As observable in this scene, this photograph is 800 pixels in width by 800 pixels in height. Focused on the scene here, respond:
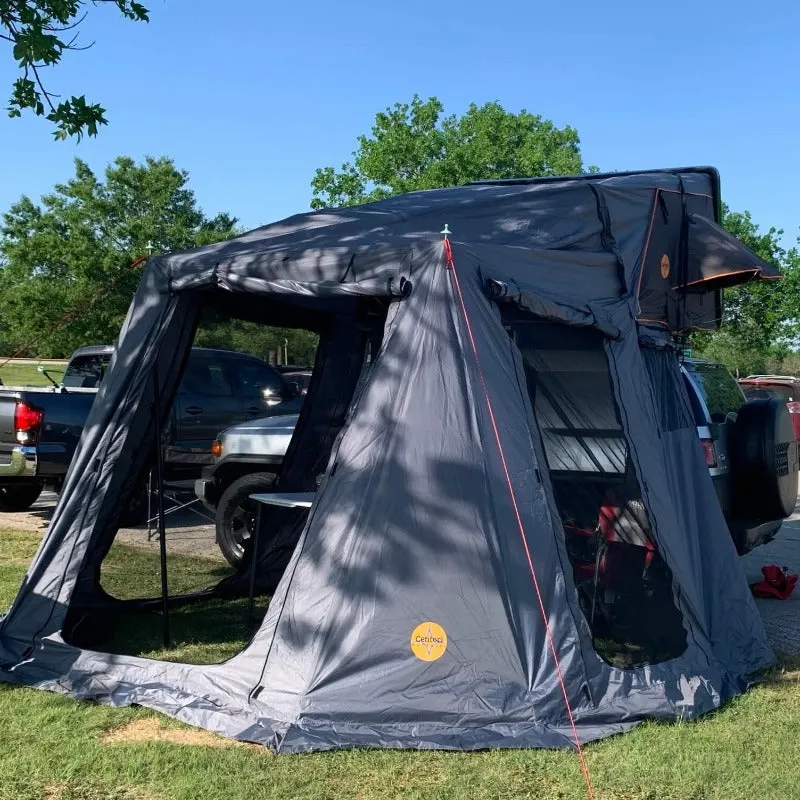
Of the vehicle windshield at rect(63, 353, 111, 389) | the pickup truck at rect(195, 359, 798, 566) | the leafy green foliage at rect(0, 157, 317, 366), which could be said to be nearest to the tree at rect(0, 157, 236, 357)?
the leafy green foliage at rect(0, 157, 317, 366)

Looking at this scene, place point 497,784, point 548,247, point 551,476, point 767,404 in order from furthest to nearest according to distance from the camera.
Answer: point 767,404 → point 548,247 → point 551,476 → point 497,784

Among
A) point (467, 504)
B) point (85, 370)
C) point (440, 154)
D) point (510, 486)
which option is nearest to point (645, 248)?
point (510, 486)

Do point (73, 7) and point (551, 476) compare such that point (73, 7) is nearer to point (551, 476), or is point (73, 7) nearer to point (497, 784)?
point (551, 476)

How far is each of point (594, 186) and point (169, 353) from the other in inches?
110

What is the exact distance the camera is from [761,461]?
7.07 metres

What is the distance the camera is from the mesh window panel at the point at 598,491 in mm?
5574

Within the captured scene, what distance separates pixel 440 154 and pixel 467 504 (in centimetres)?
2937

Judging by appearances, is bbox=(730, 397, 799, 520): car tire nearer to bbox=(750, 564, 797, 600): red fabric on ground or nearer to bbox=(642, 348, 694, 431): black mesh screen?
bbox=(642, 348, 694, 431): black mesh screen

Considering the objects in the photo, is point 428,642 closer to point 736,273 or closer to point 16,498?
point 736,273

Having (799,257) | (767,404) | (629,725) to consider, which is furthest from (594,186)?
(799,257)

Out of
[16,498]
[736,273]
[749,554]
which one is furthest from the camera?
[16,498]

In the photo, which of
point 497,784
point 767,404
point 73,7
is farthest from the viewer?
point 73,7

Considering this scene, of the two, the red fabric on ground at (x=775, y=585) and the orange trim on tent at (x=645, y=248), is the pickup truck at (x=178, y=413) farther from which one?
the red fabric on ground at (x=775, y=585)

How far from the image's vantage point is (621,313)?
→ 5852 mm
